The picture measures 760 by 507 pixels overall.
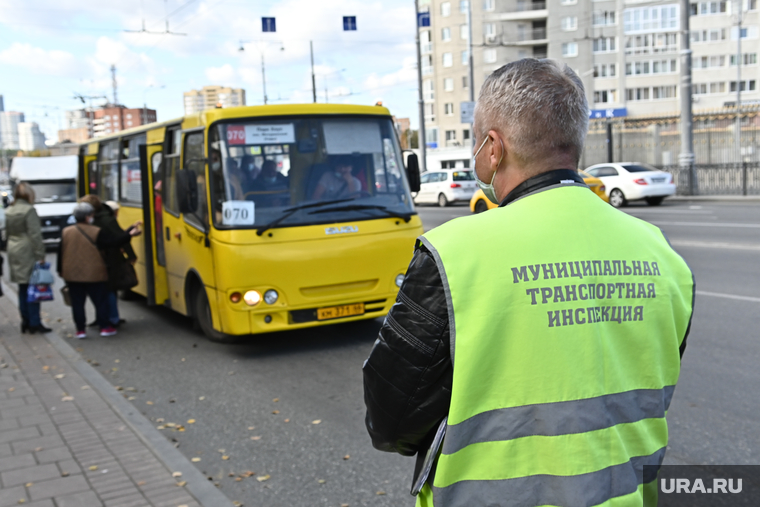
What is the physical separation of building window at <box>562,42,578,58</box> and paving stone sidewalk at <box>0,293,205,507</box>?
78435 millimetres

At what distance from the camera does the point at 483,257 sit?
5.24 feet

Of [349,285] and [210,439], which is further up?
[349,285]

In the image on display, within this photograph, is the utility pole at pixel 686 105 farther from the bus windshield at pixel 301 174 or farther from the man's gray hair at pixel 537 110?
the man's gray hair at pixel 537 110

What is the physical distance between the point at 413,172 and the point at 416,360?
7.00 metres

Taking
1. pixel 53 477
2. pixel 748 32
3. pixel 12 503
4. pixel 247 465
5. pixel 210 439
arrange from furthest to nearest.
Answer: pixel 748 32 < pixel 210 439 < pixel 247 465 < pixel 53 477 < pixel 12 503

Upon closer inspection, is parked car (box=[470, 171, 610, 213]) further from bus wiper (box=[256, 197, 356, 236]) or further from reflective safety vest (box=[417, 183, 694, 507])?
reflective safety vest (box=[417, 183, 694, 507])

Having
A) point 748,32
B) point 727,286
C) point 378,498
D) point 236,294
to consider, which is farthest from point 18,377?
point 748,32

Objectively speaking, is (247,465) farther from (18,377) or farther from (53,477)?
(18,377)

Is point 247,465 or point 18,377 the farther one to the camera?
point 18,377

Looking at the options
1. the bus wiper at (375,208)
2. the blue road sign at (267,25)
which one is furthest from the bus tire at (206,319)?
the blue road sign at (267,25)

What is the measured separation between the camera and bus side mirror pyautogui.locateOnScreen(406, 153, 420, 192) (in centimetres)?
854

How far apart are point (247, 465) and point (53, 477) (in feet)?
3.89

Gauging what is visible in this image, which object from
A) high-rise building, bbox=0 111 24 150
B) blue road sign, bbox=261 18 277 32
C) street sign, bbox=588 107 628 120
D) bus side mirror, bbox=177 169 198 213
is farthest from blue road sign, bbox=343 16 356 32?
high-rise building, bbox=0 111 24 150

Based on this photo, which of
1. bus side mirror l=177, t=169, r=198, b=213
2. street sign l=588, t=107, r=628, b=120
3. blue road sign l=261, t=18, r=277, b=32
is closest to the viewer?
bus side mirror l=177, t=169, r=198, b=213
